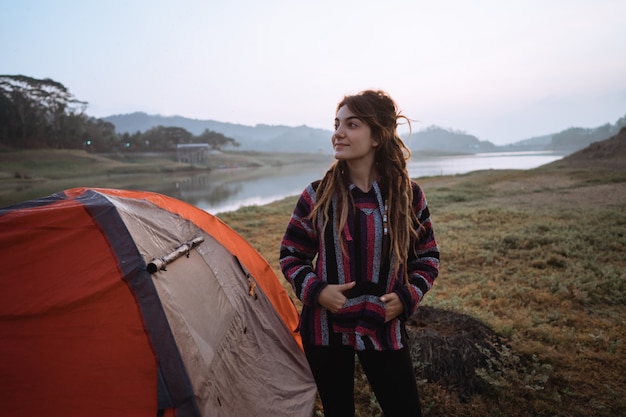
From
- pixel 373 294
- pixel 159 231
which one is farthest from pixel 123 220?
pixel 373 294

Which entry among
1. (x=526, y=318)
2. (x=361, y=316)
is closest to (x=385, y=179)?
(x=361, y=316)

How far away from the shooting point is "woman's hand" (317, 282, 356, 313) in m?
1.63

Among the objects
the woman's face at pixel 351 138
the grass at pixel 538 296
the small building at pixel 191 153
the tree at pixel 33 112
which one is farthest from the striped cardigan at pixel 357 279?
the small building at pixel 191 153

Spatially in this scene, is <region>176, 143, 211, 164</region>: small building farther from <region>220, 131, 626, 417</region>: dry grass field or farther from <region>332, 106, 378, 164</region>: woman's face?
<region>332, 106, 378, 164</region>: woman's face

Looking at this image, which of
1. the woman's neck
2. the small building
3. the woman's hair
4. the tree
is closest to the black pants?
the woman's hair

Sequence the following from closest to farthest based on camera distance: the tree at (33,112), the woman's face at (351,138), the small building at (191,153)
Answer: the woman's face at (351,138) → the tree at (33,112) → the small building at (191,153)

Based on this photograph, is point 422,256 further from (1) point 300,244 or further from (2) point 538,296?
(2) point 538,296

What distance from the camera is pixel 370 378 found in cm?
176

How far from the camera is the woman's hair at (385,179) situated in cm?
172

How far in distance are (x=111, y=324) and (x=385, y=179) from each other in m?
1.52

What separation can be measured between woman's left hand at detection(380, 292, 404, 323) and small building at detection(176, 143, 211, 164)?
244ft

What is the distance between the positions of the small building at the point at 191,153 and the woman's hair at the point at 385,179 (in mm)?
73953

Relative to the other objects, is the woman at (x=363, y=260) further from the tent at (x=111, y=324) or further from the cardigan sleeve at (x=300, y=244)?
the tent at (x=111, y=324)

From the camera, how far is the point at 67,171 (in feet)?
136
